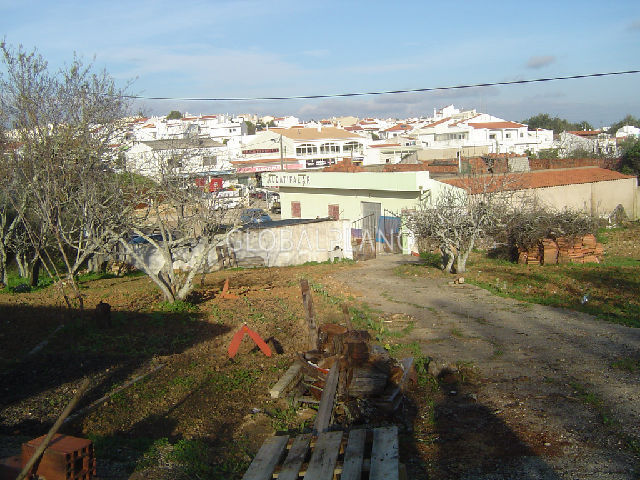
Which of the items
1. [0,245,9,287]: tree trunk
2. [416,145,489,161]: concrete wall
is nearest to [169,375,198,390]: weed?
[0,245,9,287]: tree trunk

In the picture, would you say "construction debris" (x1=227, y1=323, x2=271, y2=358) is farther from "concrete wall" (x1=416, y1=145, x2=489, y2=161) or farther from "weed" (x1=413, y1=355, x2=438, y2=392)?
"concrete wall" (x1=416, y1=145, x2=489, y2=161)

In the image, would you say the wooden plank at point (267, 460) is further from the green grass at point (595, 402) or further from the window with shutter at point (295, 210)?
the window with shutter at point (295, 210)

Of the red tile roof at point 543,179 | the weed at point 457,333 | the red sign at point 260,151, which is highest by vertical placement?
the red sign at point 260,151

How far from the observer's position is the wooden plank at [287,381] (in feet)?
21.5

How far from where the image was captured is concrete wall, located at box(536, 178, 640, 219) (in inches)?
1014

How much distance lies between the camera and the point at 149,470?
15.7ft

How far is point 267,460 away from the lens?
15.0ft

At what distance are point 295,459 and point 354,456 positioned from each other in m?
0.49

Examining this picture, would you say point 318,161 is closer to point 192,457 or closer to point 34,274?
point 34,274

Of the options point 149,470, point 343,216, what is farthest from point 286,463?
point 343,216

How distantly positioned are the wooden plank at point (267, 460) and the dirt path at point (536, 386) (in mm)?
1483

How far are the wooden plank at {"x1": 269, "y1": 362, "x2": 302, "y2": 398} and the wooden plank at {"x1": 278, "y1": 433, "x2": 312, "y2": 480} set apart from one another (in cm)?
156

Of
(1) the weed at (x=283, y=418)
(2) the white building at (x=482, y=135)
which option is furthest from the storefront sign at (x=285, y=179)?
(2) the white building at (x=482, y=135)

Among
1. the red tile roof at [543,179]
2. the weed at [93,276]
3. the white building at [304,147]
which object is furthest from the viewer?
the white building at [304,147]
